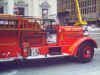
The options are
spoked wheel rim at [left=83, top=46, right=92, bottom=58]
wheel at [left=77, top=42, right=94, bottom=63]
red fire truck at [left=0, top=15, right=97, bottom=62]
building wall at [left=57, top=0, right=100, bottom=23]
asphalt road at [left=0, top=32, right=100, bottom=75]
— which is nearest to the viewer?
red fire truck at [left=0, top=15, right=97, bottom=62]

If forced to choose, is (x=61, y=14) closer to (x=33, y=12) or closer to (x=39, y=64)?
(x=33, y=12)

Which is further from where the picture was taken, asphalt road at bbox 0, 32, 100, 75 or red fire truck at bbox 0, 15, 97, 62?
asphalt road at bbox 0, 32, 100, 75

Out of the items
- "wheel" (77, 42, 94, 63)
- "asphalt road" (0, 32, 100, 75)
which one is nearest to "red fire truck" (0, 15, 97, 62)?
"wheel" (77, 42, 94, 63)

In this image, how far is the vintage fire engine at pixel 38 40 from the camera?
6328mm

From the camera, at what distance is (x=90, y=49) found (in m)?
8.09

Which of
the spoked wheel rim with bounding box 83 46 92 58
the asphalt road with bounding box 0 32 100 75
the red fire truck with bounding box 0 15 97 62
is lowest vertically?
the asphalt road with bounding box 0 32 100 75

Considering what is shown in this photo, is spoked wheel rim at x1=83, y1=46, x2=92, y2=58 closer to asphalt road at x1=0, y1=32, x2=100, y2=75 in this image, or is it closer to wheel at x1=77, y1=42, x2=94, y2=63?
wheel at x1=77, y1=42, x2=94, y2=63

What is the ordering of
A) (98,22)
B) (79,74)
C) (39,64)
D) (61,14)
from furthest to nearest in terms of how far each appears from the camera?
(61,14) < (98,22) < (39,64) < (79,74)

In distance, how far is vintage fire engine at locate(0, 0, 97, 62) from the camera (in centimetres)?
633

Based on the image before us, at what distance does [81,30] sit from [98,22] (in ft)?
132

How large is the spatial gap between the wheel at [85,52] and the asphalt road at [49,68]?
218 millimetres

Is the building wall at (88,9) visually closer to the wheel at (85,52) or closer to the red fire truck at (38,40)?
the wheel at (85,52)

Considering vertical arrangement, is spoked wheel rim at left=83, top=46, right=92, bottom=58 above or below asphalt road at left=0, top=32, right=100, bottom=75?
above

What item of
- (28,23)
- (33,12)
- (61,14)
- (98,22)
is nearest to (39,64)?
(28,23)
